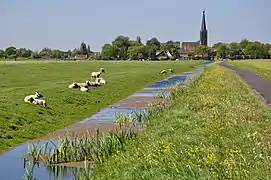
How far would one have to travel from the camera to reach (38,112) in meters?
27.2

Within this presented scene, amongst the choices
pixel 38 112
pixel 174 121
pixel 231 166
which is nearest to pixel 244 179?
pixel 231 166

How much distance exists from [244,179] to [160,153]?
3.28m

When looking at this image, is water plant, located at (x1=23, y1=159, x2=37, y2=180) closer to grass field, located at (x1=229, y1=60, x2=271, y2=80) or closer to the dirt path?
the dirt path

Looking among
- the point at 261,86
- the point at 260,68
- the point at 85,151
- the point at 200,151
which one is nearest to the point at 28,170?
the point at 85,151

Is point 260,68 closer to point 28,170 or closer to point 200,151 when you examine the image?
point 28,170

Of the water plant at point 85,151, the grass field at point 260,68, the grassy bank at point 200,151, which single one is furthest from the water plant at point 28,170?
the grass field at point 260,68

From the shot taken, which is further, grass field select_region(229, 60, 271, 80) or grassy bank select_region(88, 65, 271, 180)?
grass field select_region(229, 60, 271, 80)

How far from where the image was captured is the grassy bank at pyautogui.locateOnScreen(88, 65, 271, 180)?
10.5 m

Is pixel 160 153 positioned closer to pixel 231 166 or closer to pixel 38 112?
pixel 231 166

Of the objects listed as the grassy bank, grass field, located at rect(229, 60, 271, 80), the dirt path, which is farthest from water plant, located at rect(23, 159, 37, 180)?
grass field, located at rect(229, 60, 271, 80)

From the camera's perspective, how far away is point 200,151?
12.4 metres

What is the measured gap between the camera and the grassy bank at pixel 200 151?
1051cm

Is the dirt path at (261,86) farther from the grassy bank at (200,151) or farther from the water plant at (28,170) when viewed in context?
the water plant at (28,170)

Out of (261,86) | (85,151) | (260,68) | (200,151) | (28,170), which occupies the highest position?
(200,151)
